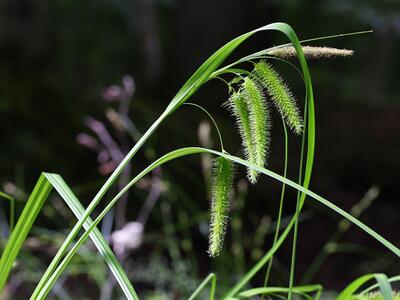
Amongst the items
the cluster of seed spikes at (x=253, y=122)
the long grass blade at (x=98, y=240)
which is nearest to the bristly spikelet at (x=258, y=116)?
the cluster of seed spikes at (x=253, y=122)

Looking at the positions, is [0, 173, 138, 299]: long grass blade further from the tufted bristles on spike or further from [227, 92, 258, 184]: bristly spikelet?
the tufted bristles on spike

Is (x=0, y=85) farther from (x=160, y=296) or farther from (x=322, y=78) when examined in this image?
(x=322, y=78)

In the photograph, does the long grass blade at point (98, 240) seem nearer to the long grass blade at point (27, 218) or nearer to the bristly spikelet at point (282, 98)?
the long grass blade at point (27, 218)

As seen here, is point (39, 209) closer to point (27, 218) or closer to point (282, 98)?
point (27, 218)

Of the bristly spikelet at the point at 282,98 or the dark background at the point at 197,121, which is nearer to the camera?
the bristly spikelet at the point at 282,98

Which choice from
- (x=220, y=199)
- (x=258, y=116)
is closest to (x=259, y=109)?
(x=258, y=116)

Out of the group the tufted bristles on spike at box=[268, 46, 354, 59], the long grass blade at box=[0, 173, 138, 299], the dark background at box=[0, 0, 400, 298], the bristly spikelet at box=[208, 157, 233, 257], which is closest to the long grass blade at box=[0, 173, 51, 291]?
the long grass blade at box=[0, 173, 138, 299]

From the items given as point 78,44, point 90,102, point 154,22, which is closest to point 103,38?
point 78,44
